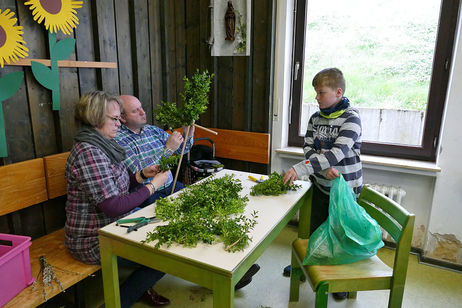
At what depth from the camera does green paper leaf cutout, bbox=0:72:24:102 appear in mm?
1963

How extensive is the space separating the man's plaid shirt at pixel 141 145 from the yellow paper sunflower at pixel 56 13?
79cm

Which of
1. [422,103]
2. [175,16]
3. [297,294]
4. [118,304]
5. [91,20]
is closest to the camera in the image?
[118,304]

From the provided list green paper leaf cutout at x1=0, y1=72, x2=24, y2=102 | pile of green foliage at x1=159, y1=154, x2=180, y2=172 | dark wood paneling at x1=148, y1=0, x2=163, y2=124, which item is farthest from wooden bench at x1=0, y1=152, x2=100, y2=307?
dark wood paneling at x1=148, y1=0, x2=163, y2=124

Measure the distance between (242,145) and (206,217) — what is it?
6.46 feet

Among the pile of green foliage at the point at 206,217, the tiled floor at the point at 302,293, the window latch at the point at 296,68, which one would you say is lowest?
the tiled floor at the point at 302,293

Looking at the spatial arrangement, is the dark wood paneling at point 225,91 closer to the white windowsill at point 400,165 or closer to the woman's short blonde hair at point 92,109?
the white windowsill at point 400,165

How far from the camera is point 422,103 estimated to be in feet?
9.53

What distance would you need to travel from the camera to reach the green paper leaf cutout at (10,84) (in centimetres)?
196

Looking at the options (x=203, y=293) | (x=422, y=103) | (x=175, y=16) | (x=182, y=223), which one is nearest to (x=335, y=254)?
(x=182, y=223)

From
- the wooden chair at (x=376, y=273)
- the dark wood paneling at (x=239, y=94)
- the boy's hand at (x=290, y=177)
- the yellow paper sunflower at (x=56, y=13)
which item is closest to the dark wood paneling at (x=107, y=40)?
the yellow paper sunflower at (x=56, y=13)

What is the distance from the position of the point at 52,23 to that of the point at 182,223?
166cm

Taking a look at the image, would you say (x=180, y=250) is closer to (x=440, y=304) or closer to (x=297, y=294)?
(x=297, y=294)

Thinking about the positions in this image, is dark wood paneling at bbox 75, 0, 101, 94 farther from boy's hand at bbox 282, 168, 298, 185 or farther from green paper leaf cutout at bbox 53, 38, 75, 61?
boy's hand at bbox 282, 168, 298, 185

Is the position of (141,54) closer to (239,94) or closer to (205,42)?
(205,42)
